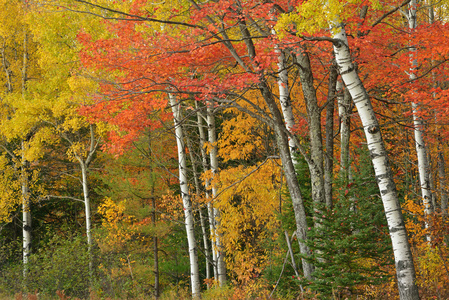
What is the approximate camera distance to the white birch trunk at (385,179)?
4691 mm

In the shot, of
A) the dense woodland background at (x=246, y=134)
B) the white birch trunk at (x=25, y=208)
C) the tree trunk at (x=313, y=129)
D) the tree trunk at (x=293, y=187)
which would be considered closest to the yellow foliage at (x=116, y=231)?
the dense woodland background at (x=246, y=134)

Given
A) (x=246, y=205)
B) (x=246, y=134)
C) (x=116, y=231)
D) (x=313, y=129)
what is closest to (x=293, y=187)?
(x=313, y=129)

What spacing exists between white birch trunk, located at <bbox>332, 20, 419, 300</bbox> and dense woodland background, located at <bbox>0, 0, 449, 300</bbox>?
0.01 meters

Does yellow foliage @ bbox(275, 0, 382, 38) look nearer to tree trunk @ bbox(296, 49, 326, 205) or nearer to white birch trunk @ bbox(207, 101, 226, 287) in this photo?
tree trunk @ bbox(296, 49, 326, 205)

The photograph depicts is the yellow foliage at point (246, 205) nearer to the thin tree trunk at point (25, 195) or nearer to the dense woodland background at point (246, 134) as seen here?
the dense woodland background at point (246, 134)

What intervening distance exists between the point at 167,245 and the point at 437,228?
43.1 feet

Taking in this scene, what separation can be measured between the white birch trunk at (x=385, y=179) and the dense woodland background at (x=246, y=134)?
15 mm

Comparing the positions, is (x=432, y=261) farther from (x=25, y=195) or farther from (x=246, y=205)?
(x=25, y=195)

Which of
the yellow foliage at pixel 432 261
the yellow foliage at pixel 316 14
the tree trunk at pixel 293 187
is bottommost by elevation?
the yellow foliage at pixel 432 261

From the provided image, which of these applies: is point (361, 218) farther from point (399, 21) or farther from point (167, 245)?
point (167, 245)

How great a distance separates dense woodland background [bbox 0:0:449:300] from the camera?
5.59m

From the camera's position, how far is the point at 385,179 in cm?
484

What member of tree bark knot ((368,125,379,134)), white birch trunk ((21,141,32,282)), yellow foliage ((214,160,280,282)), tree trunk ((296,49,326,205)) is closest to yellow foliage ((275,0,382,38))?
tree bark knot ((368,125,379,134))

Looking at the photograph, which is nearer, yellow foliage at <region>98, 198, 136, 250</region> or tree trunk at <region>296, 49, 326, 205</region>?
tree trunk at <region>296, 49, 326, 205</region>
